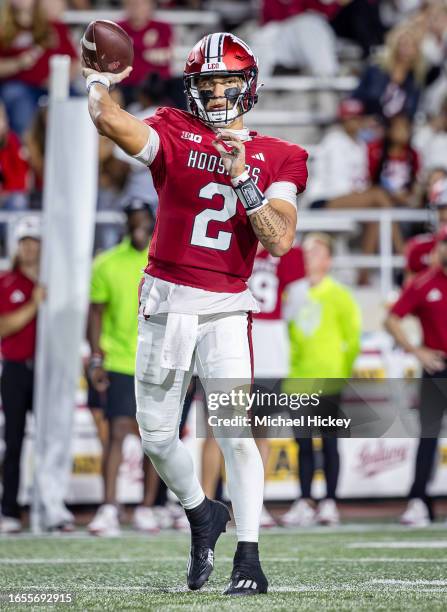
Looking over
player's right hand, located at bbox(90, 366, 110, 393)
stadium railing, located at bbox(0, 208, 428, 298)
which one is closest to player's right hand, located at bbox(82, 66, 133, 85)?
player's right hand, located at bbox(90, 366, 110, 393)

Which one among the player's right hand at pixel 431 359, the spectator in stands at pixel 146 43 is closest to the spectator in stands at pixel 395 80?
the spectator in stands at pixel 146 43

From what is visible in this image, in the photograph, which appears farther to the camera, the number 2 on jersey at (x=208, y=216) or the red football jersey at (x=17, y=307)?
the red football jersey at (x=17, y=307)

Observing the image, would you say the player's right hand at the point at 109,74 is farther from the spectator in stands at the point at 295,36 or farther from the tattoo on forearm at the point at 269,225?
the spectator in stands at the point at 295,36

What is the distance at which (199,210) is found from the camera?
14.1ft

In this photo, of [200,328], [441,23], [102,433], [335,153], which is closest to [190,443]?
[102,433]

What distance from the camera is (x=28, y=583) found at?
4.52 m

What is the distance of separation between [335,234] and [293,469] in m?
2.57

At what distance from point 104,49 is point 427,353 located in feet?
12.9

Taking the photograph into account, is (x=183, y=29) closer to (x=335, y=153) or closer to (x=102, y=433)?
(x=335, y=153)

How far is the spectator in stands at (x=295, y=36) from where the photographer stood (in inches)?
478

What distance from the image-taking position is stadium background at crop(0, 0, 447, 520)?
8.59 meters

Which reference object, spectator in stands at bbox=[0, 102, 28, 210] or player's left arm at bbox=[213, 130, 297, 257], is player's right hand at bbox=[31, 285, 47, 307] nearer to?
spectator in stands at bbox=[0, 102, 28, 210]

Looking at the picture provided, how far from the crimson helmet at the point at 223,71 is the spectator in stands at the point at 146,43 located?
6.83m

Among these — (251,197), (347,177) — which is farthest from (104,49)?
(347,177)
